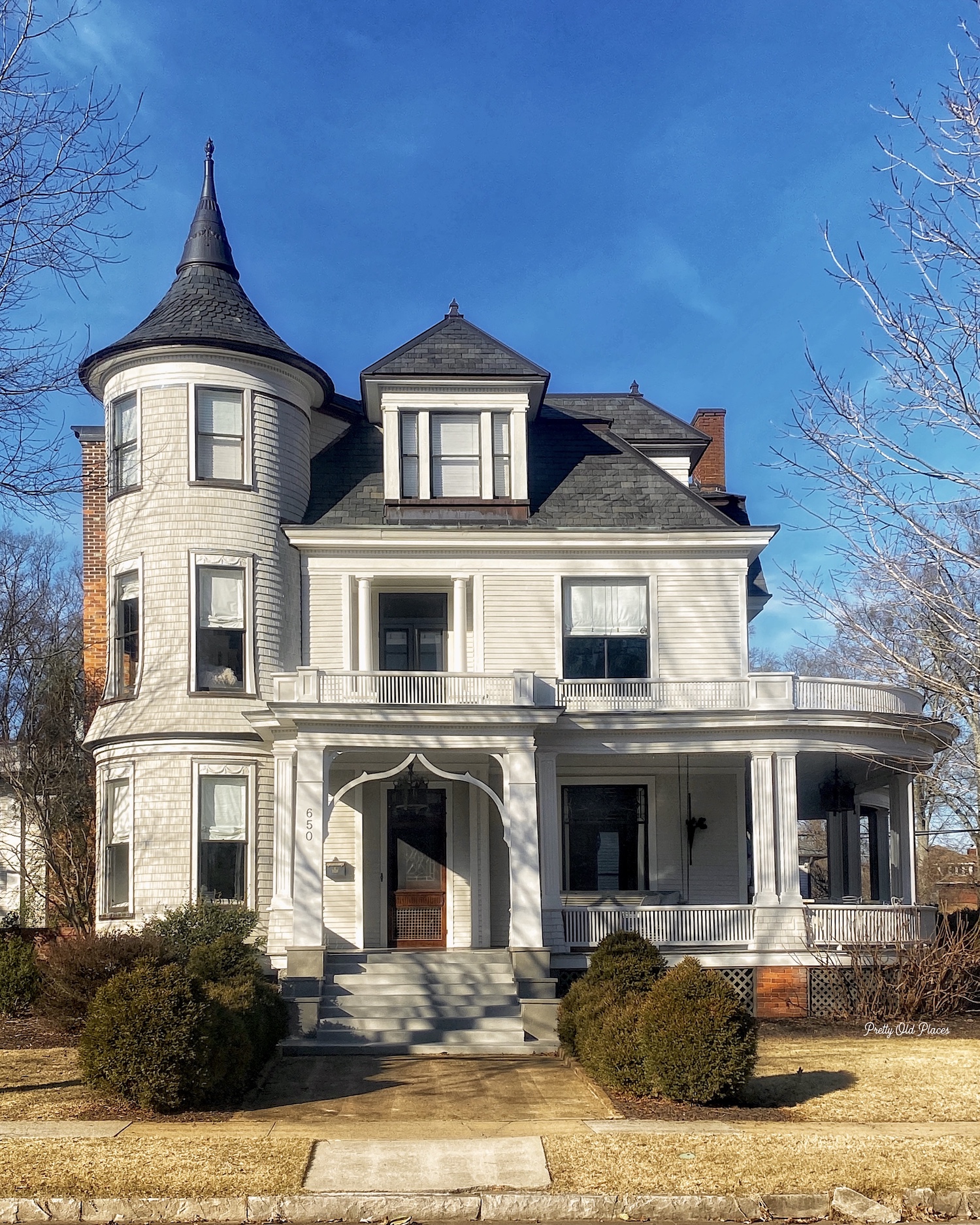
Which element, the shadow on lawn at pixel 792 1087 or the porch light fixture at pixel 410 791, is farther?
the porch light fixture at pixel 410 791

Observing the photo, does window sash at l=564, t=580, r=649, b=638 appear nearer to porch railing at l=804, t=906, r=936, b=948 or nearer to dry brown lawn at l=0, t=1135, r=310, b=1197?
porch railing at l=804, t=906, r=936, b=948

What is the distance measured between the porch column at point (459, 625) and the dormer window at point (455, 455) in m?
1.60

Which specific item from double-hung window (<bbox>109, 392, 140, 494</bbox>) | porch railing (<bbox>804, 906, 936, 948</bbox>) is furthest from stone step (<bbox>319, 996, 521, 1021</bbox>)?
double-hung window (<bbox>109, 392, 140, 494</bbox>)

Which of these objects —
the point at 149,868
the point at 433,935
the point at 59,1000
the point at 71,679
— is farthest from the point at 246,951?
the point at 71,679

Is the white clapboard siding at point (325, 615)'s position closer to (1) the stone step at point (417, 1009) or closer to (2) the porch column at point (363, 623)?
(2) the porch column at point (363, 623)

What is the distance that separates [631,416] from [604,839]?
29.2 feet

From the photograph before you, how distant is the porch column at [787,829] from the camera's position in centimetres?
2052

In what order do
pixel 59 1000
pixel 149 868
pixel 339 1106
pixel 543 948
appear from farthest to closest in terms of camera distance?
1. pixel 149 868
2. pixel 543 948
3. pixel 59 1000
4. pixel 339 1106

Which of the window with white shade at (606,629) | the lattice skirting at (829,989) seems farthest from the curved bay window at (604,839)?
the lattice skirting at (829,989)

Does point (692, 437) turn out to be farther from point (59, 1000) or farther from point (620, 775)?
point (59, 1000)

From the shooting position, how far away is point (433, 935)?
22.6m

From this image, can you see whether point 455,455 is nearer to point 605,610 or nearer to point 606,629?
point 605,610

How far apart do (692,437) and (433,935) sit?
11211 millimetres

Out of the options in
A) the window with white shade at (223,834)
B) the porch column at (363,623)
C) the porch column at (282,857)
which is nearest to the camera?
the porch column at (282,857)
